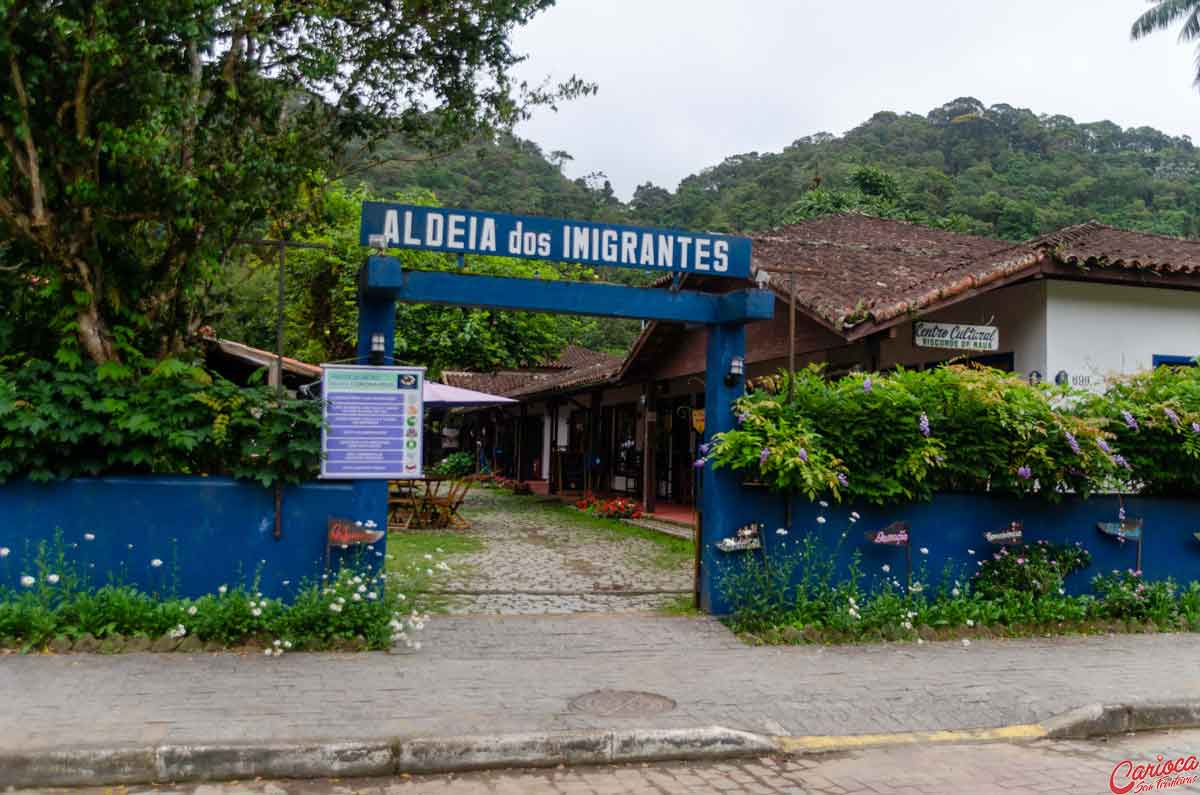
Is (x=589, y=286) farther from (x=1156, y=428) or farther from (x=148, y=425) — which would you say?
(x=1156, y=428)

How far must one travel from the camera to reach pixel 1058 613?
28.5 feet

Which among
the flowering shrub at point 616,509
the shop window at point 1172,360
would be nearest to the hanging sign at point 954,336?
the shop window at point 1172,360

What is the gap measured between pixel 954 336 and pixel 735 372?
156 inches

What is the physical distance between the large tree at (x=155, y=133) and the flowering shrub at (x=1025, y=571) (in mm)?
7186

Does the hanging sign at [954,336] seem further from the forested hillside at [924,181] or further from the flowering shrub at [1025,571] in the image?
the forested hillside at [924,181]

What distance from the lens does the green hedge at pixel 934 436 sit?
8414mm

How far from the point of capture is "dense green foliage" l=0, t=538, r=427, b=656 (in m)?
6.82

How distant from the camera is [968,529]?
9008mm

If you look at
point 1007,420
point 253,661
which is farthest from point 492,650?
point 1007,420

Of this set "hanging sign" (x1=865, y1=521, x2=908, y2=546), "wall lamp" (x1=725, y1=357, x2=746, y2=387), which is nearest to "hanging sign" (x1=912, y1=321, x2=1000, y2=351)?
"hanging sign" (x1=865, y1=521, x2=908, y2=546)

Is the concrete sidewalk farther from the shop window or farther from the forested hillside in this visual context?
the forested hillside

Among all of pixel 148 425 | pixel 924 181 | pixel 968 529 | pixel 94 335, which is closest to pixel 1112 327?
pixel 968 529

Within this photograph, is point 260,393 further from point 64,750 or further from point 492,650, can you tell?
point 64,750

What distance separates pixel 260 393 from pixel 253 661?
213cm
